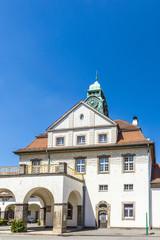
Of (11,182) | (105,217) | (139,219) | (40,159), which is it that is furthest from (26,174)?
(139,219)

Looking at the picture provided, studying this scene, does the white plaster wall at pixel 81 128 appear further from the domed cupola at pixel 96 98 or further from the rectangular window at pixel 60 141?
the domed cupola at pixel 96 98

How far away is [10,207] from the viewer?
44406 mm

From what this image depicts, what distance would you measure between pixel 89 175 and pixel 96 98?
12945mm

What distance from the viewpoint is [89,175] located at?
29.8m

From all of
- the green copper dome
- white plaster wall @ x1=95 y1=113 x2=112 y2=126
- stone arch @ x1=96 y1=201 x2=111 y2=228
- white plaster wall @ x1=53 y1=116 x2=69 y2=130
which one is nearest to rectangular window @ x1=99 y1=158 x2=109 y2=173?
stone arch @ x1=96 y1=201 x2=111 y2=228

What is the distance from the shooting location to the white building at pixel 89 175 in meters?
25.3

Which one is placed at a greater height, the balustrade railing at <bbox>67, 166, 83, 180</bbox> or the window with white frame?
the balustrade railing at <bbox>67, 166, 83, 180</bbox>

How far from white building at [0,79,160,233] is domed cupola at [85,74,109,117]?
6.91 m

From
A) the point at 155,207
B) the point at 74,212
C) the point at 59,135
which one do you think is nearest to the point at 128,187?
the point at 155,207

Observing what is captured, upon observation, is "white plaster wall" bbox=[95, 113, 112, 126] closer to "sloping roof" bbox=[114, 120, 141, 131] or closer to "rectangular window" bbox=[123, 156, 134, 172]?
"sloping roof" bbox=[114, 120, 141, 131]

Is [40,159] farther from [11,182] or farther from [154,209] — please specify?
[154,209]

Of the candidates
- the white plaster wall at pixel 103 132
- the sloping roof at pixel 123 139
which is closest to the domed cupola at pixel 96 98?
the sloping roof at pixel 123 139

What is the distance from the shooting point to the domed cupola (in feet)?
129

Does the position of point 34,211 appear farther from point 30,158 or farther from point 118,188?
point 118,188
